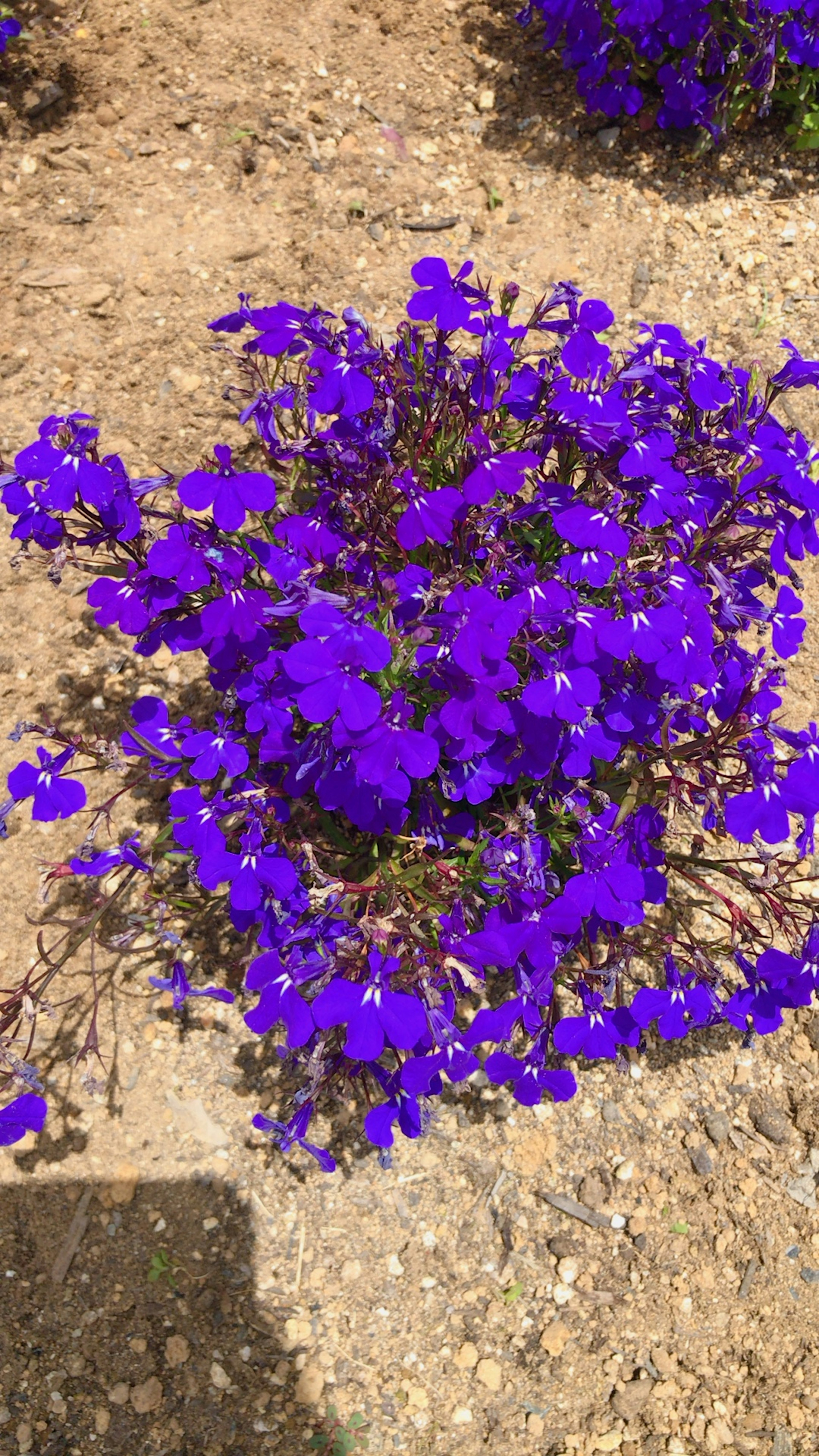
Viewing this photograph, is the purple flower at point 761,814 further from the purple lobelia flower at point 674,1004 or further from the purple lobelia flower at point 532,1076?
the purple lobelia flower at point 532,1076

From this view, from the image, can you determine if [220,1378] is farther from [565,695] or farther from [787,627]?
[787,627]

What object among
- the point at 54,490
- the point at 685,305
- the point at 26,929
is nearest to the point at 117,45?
the point at 685,305

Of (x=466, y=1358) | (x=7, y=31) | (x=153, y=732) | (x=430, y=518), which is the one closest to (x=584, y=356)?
(x=430, y=518)

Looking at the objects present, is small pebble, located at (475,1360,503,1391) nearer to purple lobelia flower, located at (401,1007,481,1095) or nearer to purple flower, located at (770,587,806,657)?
purple lobelia flower, located at (401,1007,481,1095)

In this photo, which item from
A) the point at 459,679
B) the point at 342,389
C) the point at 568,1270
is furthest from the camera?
the point at 568,1270

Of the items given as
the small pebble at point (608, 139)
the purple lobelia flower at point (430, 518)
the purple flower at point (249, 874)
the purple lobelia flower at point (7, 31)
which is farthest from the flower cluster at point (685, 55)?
the purple flower at point (249, 874)

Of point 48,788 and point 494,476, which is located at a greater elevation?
point 494,476

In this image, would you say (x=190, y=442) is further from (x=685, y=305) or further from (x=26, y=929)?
(x=685, y=305)
